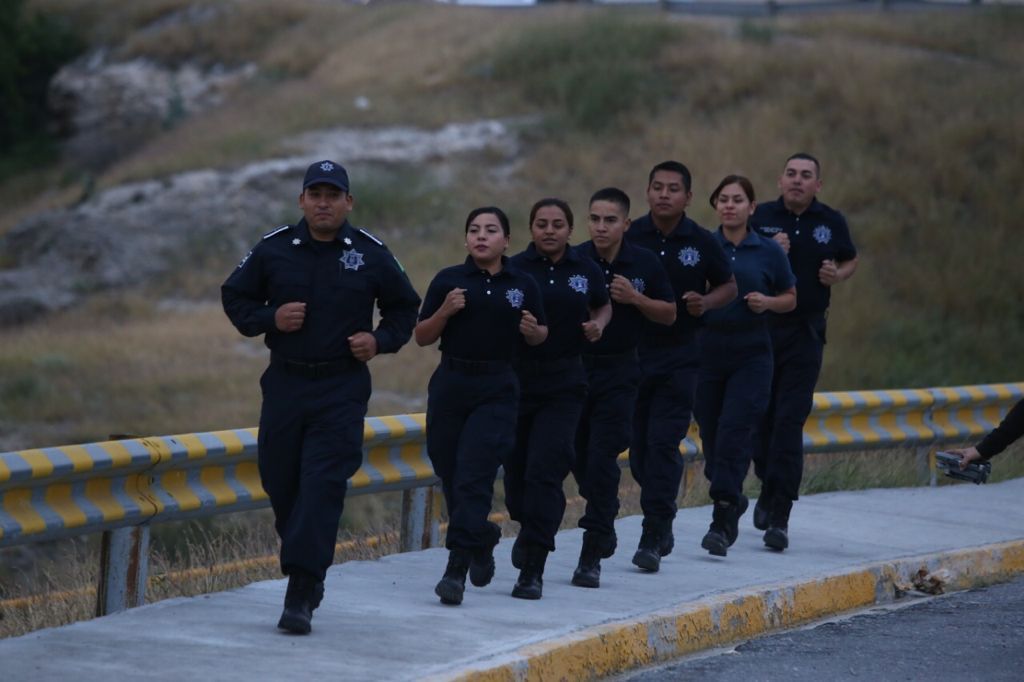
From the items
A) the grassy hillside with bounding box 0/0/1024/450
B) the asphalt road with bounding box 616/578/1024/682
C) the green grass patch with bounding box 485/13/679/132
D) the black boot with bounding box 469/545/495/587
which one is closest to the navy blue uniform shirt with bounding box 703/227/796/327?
the asphalt road with bounding box 616/578/1024/682

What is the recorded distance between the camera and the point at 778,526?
9.91 metres

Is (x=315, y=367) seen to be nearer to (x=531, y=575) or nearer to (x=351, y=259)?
(x=351, y=259)

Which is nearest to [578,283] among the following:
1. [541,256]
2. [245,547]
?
[541,256]

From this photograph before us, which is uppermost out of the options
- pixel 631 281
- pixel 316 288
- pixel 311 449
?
pixel 631 281

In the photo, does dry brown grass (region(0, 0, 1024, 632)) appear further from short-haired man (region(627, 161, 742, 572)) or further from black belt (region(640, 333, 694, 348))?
black belt (region(640, 333, 694, 348))

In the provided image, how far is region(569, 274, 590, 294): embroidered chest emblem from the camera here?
828 cm

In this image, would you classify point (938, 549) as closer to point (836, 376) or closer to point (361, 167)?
point (836, 376)

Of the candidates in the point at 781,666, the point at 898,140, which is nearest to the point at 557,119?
the point at 898,140

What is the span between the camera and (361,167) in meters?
38.9

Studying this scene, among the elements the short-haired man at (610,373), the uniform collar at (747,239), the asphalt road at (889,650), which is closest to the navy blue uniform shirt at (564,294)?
the short-haired man at (610,373)

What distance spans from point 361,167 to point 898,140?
11.1m

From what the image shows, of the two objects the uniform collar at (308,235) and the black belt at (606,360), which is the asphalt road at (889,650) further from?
the uniform collar at (308,235)

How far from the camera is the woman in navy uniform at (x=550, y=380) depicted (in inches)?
323

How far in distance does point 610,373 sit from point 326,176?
194 centimetres
